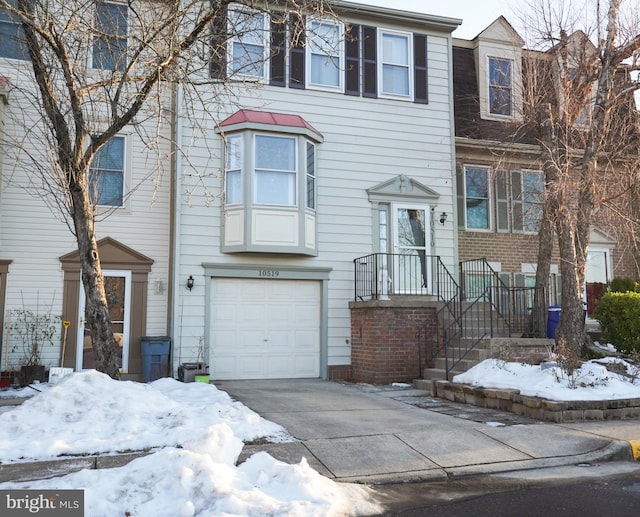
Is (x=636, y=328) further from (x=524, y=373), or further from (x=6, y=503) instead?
(x=6, y=503)

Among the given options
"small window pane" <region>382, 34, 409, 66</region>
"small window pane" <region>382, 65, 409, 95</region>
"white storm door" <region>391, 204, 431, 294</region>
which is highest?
"small window pane" <region>382, 34, 409, 66</region>

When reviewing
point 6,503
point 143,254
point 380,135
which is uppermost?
point 380,135

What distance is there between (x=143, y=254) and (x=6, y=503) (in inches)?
315

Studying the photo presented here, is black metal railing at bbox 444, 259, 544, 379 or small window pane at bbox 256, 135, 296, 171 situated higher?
small window pane at bbox 256, 135, 296, 171

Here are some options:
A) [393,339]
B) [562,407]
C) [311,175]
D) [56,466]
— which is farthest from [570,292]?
[56,466]

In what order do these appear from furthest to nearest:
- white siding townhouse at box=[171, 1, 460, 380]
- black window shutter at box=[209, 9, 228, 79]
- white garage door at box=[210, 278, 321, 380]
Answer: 1. white garage door at box=[210, 278, 321, 380]
2. white siding townhouse at box=[171, 1, 460, 380]
3. black window shutter at box=[209, 9, 228, 79]

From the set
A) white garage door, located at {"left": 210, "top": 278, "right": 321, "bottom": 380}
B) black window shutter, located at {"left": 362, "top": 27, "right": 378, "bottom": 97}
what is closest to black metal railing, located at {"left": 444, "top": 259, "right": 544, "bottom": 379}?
white garage door, located at {"left": 210, "top": 278, "right": 321, "bottom": 380}

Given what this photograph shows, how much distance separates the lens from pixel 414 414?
8.11m

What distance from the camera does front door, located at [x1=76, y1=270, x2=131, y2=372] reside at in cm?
1154

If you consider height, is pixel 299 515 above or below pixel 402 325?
below

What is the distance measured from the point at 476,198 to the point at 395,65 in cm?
387

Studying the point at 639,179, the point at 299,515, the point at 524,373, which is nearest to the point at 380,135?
the point at 639,179

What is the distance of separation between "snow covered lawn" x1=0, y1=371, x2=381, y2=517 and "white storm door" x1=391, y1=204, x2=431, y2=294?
6.07 m

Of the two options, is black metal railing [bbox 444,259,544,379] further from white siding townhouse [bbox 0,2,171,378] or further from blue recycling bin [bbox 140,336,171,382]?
white siding townhouse [bbox 0,2,171,378]
